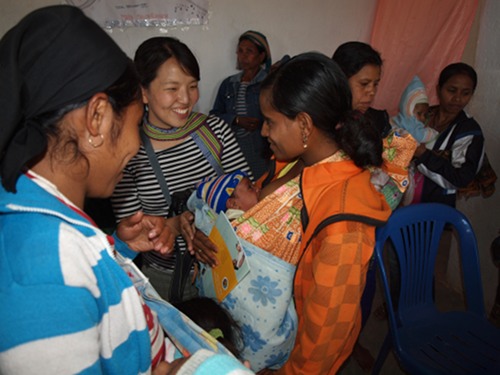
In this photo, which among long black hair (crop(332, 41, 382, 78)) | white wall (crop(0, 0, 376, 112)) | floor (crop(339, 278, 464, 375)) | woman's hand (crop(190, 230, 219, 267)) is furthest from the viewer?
white wall (crop(0, 0, 376, 112))

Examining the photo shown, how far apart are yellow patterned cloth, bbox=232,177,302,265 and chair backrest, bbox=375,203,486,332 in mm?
778

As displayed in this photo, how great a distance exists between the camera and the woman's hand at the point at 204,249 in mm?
1553

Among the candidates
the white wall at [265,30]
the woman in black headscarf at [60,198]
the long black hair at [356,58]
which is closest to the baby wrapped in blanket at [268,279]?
the woman in black headscarf at [60,198]

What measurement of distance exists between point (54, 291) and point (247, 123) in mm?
2864

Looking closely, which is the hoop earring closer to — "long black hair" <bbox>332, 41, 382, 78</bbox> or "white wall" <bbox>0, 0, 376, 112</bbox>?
"long black hair" <bbox>332, 41, 382, 78</bbox>

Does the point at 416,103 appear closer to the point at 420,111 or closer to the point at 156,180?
the point at 420,111

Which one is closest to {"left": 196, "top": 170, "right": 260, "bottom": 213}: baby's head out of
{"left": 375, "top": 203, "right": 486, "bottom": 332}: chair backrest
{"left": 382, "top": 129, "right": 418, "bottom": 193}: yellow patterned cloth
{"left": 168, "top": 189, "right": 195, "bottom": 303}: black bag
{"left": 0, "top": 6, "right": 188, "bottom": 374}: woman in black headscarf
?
{"left": 168, "top": 189, "right": 195, "bottom": 303}: black bag

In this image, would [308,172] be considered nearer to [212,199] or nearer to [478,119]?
[212,199]

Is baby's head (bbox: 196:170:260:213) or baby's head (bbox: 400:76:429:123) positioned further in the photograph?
baby's head (bbox: 400:76:429:123)

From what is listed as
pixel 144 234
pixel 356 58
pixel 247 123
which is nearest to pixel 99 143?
pixel 144 234

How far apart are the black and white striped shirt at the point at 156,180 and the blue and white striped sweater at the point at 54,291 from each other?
1.06m

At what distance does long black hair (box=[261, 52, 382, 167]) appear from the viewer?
1365 millimetres

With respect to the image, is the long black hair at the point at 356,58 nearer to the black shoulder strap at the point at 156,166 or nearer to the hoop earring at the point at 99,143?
the black shoulder strap at the point at 156,166

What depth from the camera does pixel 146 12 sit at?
3.48 m
